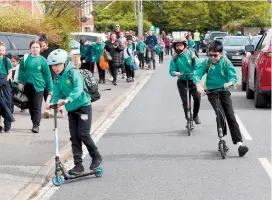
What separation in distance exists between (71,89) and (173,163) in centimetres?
196

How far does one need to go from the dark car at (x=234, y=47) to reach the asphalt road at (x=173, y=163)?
1928 cm

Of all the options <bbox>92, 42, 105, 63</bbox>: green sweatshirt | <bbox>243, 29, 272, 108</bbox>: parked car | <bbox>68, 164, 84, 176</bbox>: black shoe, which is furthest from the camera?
<bbox>92, 42, 105, 63</bbox>: green sweatshirt

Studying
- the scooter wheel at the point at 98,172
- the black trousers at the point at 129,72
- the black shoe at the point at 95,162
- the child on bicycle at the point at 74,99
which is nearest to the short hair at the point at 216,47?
the child on bicycle at the point at 74,99

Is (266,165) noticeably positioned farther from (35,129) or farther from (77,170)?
(35,129)

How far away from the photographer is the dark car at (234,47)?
3528cm

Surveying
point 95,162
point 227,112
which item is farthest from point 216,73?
point 95,162

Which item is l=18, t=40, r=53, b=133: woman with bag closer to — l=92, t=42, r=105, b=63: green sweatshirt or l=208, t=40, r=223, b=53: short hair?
l=208, t=40, r=223, b=53: short hair

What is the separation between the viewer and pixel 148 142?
39.1 ft

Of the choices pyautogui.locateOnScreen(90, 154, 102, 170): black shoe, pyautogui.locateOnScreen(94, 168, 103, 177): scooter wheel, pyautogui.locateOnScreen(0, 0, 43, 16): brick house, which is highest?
pyautogui.locateOnScreen(0, 0, 43, 16): brick house

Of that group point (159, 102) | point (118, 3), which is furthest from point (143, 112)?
point (118, 3)

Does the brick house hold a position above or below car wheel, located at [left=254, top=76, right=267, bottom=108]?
above

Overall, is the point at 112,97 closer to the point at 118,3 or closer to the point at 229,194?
the point at 229,194

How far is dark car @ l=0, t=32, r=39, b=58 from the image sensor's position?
1889 cm

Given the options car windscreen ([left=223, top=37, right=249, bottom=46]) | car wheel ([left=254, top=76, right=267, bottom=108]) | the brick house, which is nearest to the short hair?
car wheel ([left=254, top=76, right=267, bottom=108])
